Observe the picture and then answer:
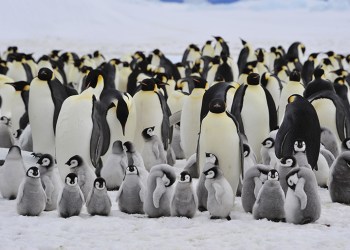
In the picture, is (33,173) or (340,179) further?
(340,179)

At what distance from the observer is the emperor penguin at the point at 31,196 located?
462 centimetres

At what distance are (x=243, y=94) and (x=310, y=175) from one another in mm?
2411

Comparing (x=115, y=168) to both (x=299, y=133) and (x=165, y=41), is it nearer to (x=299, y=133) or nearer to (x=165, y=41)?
(x=299, y=133)

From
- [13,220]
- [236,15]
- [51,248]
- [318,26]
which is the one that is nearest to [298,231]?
[51,248]

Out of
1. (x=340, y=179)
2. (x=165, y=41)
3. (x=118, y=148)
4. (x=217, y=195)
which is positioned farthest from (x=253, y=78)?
(x=165, y=41)

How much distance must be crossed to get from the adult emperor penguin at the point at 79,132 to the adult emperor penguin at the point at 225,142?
1113mm

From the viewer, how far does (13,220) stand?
4.53m

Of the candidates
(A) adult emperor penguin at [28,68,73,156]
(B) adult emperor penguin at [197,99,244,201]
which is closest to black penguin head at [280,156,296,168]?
(B) adult emperor penguin at [197,99,244,201]

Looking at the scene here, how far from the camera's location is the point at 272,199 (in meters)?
4.54

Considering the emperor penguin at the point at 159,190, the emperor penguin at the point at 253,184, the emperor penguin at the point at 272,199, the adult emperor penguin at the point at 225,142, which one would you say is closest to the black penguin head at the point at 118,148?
the adult emperor penguin at the point at 225,142

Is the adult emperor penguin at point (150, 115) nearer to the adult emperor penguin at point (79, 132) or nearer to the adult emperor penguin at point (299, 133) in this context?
the adult emperor penguin at point (79, 132)

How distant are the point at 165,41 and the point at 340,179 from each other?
36.8m

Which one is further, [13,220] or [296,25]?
[296,25]

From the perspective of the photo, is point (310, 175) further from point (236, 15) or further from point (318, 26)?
point (236, 15)
